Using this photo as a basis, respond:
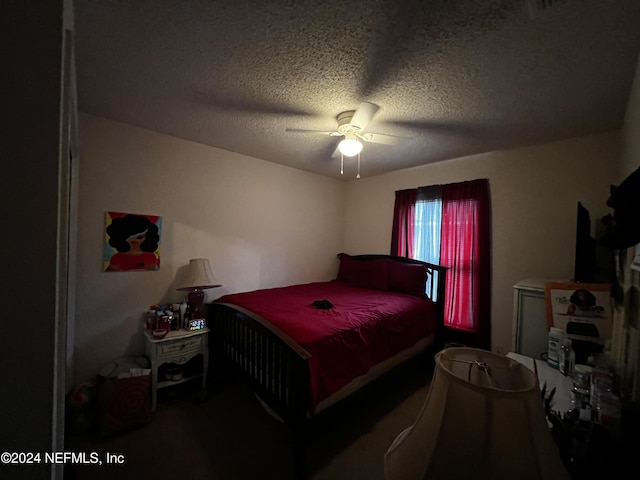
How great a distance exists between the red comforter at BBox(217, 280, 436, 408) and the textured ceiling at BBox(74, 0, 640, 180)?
1.62 meters

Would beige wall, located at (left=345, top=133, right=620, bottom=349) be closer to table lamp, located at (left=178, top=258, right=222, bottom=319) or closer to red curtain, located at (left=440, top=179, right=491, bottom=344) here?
red curtain, located at (left=440, top=179, right=491, bottom=344)

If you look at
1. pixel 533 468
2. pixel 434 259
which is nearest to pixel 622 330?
pixel 533 468

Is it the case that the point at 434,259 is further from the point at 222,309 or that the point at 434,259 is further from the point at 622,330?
the point at 222,309

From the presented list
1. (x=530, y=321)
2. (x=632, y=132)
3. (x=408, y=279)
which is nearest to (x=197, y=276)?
(x=408, y=279)

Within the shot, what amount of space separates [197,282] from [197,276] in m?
0.06

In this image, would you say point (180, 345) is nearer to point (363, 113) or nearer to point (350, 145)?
point (350, 145)

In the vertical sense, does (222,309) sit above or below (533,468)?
below

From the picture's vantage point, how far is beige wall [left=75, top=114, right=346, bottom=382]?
2092 millimetres

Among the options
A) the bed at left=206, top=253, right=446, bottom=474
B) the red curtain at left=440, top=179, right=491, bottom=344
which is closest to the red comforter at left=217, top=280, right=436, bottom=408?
the bed at left=206, top=253, right=446, bottom=474

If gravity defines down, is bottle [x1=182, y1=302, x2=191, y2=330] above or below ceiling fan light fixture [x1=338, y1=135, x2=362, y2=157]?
below

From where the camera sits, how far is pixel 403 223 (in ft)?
11.3

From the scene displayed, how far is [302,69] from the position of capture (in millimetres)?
1449

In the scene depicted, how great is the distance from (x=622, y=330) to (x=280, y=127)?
262 centimetres

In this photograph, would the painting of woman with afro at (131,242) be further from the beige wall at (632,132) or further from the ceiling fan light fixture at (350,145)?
the beige wall at (632,132)
